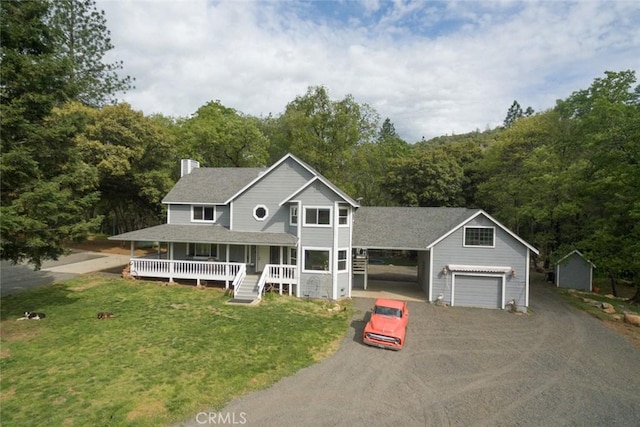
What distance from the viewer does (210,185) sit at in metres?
25.5

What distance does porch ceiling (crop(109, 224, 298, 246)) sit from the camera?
808 inches

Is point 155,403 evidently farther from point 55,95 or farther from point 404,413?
point 55,95

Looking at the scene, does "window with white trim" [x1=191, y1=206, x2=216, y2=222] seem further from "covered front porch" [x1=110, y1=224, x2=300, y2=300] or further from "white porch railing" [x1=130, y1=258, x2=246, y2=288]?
"white porch railing" [x1=130, y1=258, x2=246, y2=288]

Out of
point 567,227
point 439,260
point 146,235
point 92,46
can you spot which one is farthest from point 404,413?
point 92,46

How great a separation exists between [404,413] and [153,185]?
32.1 meters

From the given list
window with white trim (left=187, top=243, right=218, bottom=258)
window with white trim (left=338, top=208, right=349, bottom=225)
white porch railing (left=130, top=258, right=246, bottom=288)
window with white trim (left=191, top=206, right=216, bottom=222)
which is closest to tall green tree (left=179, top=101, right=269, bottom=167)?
window with white trim (left=191, top=206, right=216, bottom=222)

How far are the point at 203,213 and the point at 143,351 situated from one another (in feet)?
44.3

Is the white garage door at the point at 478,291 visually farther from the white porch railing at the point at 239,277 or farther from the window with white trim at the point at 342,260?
the white porch railing at the point at 239,277

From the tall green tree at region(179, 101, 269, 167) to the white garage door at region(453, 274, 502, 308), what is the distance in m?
28.0

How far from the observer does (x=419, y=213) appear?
81.3 ft

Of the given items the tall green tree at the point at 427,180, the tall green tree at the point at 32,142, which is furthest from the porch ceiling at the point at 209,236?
the tall green tree at the point at 427,180

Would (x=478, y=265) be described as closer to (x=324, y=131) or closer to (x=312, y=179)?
(x=312, y=179)

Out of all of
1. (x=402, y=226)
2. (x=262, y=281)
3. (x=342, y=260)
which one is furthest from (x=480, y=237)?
(x=262, y=281)

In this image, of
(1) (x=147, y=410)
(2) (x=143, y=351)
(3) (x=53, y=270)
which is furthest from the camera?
(3) (x=53, y=270)
